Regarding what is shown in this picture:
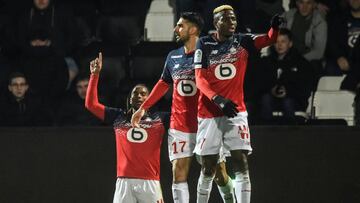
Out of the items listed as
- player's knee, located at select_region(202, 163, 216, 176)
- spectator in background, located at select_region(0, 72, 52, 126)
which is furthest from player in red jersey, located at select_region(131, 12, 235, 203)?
spectator in background, located at select_region(0, 72, 52, 126)

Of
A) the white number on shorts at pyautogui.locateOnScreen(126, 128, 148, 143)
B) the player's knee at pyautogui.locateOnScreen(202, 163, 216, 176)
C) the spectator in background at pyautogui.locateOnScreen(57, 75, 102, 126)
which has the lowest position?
the player's knee at pyautogui.locateOnScreen(202, 163, 216, 176)

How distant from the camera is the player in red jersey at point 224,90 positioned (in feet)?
31.4

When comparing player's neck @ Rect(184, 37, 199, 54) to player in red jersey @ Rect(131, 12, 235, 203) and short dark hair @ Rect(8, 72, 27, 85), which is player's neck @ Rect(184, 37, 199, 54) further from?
short dark hair @ Rect(8, 72, 27, 85)

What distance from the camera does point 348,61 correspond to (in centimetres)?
1230

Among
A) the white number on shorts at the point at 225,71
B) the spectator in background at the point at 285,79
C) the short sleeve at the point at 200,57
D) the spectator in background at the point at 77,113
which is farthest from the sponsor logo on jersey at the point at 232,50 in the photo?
the spectator in background at the point at 77,113

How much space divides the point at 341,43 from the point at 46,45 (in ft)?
11.0

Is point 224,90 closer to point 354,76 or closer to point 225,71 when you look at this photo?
point 225,71

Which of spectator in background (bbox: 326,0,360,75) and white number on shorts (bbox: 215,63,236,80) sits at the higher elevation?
spectator in background (bbox: 326,0,360,75)

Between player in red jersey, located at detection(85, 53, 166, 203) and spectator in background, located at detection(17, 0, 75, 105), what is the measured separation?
1.60m

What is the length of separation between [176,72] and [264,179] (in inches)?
64.0

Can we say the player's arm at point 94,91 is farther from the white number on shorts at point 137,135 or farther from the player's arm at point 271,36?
the player's arm at point 271,36

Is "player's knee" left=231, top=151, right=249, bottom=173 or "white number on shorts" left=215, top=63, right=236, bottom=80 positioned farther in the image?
"white number on shorts" left=215, top=63, right=236, bottom=80

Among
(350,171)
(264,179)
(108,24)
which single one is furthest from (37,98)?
(350,171)

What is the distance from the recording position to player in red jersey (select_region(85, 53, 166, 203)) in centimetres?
1042
